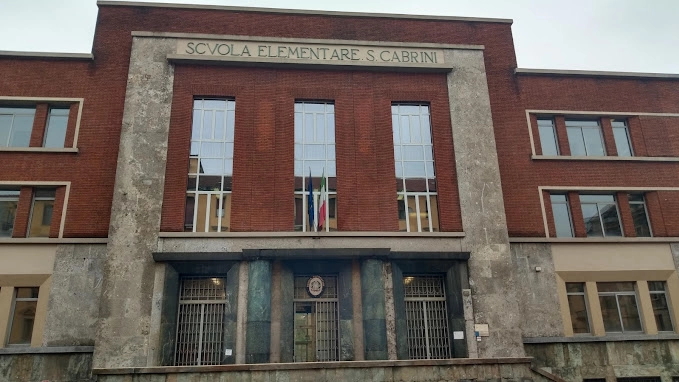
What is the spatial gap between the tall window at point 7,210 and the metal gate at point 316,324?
10523 millimetres

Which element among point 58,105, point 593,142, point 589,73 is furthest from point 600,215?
point 58,105

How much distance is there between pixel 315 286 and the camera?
54.3 feet

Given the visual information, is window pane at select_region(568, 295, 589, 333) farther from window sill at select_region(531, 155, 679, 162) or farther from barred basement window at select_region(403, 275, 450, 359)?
window sill at select_region(531, 155, 679, 162)

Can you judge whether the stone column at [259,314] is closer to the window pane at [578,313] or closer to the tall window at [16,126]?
the tall window at [16,126]

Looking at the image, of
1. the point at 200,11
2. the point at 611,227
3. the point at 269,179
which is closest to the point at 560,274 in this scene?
the point at 611,227

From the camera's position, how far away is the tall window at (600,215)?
19.0m

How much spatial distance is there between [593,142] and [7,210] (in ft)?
76.6

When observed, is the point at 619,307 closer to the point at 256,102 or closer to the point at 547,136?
the point at 547,136

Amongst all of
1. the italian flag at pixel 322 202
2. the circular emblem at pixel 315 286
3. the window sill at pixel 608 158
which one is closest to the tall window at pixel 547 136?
the window sill at pixel 608 158

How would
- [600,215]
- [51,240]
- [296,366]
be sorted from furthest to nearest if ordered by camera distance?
[600,215] → [51,240] → [296,366]

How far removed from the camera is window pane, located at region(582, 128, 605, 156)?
2006 centimetres

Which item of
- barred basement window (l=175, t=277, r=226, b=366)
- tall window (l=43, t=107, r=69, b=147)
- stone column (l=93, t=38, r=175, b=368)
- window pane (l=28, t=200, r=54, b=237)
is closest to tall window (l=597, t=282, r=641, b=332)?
barred basement window (l=175, t=277, r=226, b=366)

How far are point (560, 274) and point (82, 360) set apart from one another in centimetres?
1704

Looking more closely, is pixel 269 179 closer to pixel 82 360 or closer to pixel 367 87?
pixel 367 87
